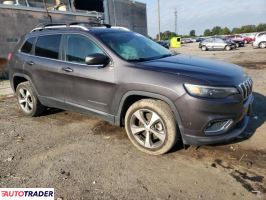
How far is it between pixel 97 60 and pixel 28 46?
7.95 ft

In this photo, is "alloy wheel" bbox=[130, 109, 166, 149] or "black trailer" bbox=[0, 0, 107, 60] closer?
"alloy wheel" bbox=[130, 109, 166, 149]

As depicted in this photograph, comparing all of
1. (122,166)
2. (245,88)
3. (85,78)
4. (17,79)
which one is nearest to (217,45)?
(17,79)

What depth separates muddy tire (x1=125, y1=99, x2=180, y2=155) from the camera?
3902 millimetres

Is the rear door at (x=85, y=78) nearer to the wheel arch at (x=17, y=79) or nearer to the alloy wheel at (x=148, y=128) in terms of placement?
the alloy wheel at (x=148, y=128)

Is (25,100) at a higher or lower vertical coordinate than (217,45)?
higher

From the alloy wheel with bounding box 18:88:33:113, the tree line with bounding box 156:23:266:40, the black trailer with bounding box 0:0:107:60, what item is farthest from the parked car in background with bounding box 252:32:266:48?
the tree line with bounding box 156:23:266:40

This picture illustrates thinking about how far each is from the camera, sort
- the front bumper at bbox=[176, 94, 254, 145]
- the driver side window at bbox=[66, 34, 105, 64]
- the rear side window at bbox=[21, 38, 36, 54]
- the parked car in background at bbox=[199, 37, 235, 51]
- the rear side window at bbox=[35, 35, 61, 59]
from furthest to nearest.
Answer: the parked car in background at bbox=[199, 37, 235, 51] → the rear side window at bbox=[21, 38, 36, 54] → the rear side window at bbox=[35, 35, 61, 59] → the driver side window at bbox=[66, 34, 105, 64] → the front bumper at bbox=[176, 94, 254, 145]

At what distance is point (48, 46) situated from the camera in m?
5.45

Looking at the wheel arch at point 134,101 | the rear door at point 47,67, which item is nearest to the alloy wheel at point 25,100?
the rear door at point 47,67

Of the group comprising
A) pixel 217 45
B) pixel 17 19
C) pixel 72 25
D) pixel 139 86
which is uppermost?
pixel 17 19

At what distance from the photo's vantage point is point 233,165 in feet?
12.4

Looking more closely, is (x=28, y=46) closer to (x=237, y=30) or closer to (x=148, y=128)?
(x=148, y=128)

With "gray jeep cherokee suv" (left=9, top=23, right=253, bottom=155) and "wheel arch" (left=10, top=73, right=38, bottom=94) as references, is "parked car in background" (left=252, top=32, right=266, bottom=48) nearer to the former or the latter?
"gray jeep cherokee suv" (left=9, top=23, right=253, bottom=155)

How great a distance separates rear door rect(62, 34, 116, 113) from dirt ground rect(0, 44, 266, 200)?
655 mm
